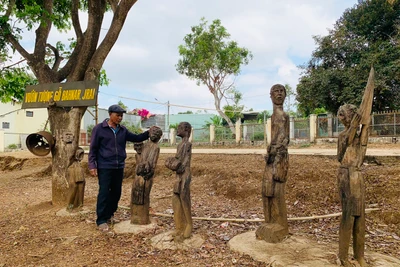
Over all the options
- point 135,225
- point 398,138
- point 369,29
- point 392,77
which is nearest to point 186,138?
point 135,225

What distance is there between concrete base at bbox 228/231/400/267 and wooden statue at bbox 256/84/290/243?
143 millimetres

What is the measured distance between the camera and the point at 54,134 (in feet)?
22.7

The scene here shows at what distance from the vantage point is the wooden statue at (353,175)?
11.1 feet

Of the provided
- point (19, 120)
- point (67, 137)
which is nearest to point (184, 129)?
point (67, 137)

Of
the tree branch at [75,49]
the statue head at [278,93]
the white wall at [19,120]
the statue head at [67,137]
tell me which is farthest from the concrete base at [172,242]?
the white wall at [19,120]

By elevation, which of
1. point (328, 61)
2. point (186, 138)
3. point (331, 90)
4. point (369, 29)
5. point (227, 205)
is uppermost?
point (369, 29)

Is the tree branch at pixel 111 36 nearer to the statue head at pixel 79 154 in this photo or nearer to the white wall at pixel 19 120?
the statue head at pixel 79 154

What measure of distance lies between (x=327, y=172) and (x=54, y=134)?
6358 mm

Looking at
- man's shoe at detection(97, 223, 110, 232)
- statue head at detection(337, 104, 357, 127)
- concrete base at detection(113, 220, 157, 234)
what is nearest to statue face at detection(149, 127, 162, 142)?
concrete base at detection(113, 220, 157, 234)

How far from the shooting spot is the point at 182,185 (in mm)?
4426

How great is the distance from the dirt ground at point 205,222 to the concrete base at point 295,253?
0.15m

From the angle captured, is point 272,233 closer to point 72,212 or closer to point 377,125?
point 72,212

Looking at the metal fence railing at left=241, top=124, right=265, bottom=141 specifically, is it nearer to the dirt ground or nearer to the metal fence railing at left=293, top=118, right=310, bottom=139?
the metal fence railing at left=293, top=118, right=310, bottom=139

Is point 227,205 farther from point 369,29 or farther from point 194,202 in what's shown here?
point 369,29
